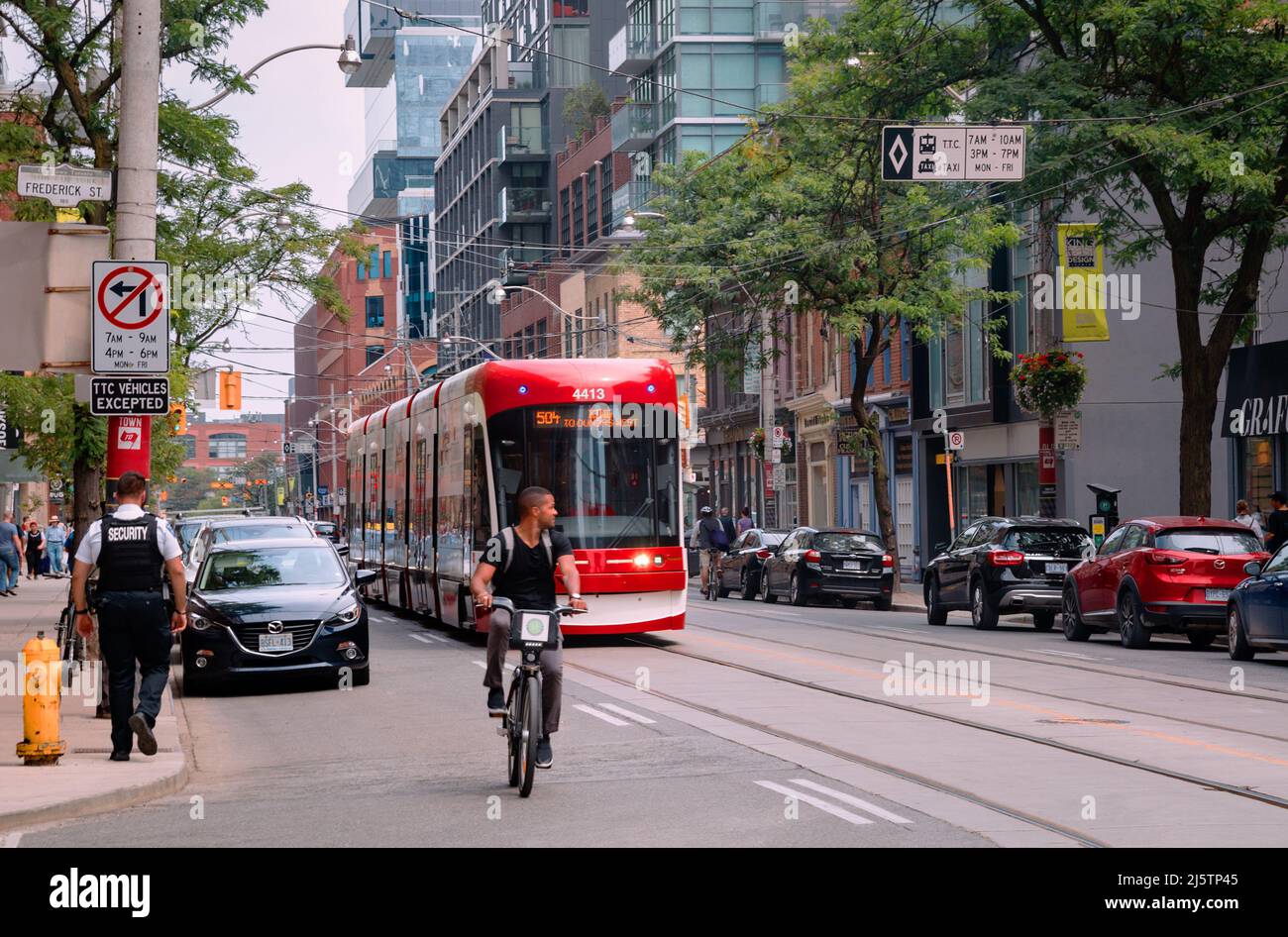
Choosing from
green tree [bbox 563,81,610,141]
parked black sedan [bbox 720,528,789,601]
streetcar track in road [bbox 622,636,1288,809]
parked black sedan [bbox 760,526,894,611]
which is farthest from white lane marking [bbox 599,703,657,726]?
green tree [bbox 563,81,610,141]

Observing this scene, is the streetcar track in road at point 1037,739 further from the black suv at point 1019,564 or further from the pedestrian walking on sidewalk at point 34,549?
the pedestrian walking on sidewalk at point 34,549

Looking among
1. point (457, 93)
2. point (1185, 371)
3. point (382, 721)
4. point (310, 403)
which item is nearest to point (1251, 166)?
point (1185, 371)

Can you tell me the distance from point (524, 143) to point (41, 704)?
85.7 meters

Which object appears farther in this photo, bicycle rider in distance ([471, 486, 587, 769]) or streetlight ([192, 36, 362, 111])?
streetlight ([192, 36, 362, 111])

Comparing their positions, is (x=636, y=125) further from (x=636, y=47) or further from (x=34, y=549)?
(x=34, y=549)

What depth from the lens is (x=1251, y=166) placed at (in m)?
26.2

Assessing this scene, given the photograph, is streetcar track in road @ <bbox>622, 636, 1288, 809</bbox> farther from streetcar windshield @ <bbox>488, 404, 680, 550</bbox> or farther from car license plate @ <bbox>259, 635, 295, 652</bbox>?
car license plate @ <bbox>259, 635, 295, 652</bbox>

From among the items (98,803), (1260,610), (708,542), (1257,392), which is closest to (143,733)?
(98,803)

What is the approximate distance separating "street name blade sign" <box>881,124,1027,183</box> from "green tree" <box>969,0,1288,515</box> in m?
3.93

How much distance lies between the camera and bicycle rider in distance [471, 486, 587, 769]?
11.8 metres

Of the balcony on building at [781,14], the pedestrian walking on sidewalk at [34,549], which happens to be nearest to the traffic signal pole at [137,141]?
the pedestrian walking on sidewalk at [34,549]

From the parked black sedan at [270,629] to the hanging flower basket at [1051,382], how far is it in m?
17.7
